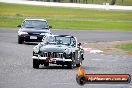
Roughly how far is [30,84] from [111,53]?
17.4 metres

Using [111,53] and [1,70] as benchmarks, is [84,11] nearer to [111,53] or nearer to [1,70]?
[111,53]

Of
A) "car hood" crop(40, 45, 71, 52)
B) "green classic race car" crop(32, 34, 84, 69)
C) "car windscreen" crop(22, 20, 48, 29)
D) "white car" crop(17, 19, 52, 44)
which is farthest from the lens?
"car windscreen" crop(22, 20, 48, 29)

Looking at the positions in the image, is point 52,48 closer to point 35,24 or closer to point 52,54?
point 52,54

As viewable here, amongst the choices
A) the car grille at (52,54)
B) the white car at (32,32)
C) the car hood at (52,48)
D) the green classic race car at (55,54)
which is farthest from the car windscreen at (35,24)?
the car grille at (52,54)

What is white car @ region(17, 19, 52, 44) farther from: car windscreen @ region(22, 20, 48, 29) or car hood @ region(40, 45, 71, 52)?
car hood @ region(40, 45, 71, 52)

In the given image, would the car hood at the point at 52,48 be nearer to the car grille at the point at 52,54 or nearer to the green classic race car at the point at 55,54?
the green classic race car at the point at 55,54

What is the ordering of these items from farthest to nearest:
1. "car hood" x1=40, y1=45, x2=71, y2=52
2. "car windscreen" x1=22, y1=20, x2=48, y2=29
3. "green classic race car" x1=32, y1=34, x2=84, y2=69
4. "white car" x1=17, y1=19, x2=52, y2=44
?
1. "car windscreen" x1=22, y1=20, x2=48, y2=29
2. "white car" x1=17, y1=19, x2=52, y2=44
3. "car hood" x1=40, y1=45, x2=71, y2=52
4. "green classic race car" x1=32, y1=34, x2=84, y2=69

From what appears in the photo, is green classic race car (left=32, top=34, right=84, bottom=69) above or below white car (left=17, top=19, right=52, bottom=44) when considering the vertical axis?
above

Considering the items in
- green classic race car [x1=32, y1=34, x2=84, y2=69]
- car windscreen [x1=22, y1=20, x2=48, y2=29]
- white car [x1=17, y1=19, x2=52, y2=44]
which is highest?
green classic race car [x1=32, y1=34, x2=84, y2=69]

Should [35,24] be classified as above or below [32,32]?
above

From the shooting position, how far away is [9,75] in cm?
1808

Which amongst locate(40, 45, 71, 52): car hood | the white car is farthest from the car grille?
the white car

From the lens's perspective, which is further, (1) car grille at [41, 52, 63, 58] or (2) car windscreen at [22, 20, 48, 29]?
(2) car windscreen at [22, 20, 48, 29]

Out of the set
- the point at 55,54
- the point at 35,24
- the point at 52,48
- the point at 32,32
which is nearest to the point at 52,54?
the point at 55,54
